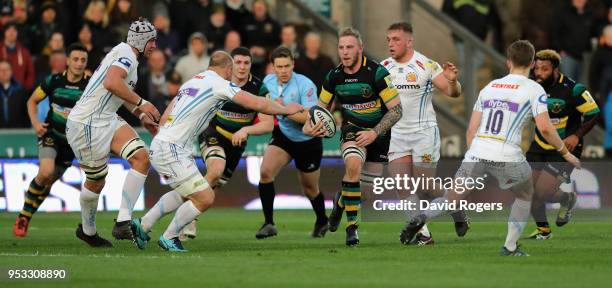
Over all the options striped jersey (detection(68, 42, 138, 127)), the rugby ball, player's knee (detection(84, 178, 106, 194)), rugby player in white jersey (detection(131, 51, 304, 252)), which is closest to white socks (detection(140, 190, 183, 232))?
rugby player in white jersey (detection(131, 51, 304, 252))

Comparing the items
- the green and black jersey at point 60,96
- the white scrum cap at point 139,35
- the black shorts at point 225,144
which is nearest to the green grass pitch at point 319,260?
the black shorts at point 225,144

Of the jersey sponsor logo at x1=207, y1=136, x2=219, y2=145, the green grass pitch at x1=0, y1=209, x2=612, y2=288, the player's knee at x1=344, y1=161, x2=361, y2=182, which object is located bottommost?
the green grass pitch at x1=0, y1=209, x2=612, y2=288

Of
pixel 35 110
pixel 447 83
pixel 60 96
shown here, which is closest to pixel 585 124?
pixel 447 83

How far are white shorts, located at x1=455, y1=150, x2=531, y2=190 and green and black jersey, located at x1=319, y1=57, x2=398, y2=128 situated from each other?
1.89 metres

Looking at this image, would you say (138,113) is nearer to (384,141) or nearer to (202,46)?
(384,141)

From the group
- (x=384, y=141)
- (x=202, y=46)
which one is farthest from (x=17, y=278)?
(x=202, y=46)

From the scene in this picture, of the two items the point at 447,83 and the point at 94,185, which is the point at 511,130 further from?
the point at 94,185

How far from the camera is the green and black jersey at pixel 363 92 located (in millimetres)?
15727

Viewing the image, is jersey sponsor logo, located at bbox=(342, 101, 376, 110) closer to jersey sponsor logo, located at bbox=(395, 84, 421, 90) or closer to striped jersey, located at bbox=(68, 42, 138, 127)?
jersey sponsor logo, located at bbox=(395, 84, 421, 90)

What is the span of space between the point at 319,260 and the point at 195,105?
2101mm

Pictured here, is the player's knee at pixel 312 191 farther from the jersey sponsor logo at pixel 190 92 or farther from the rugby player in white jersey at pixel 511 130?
the rugby player in white jersey at pixel 511 130

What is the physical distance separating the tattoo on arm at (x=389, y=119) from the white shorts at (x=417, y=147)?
3.52ft

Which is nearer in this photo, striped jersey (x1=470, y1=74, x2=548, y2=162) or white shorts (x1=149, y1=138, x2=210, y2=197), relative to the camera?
striped jersey (x1=470, y1=74, x2=548, y2=162)

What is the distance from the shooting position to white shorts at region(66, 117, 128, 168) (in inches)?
618
